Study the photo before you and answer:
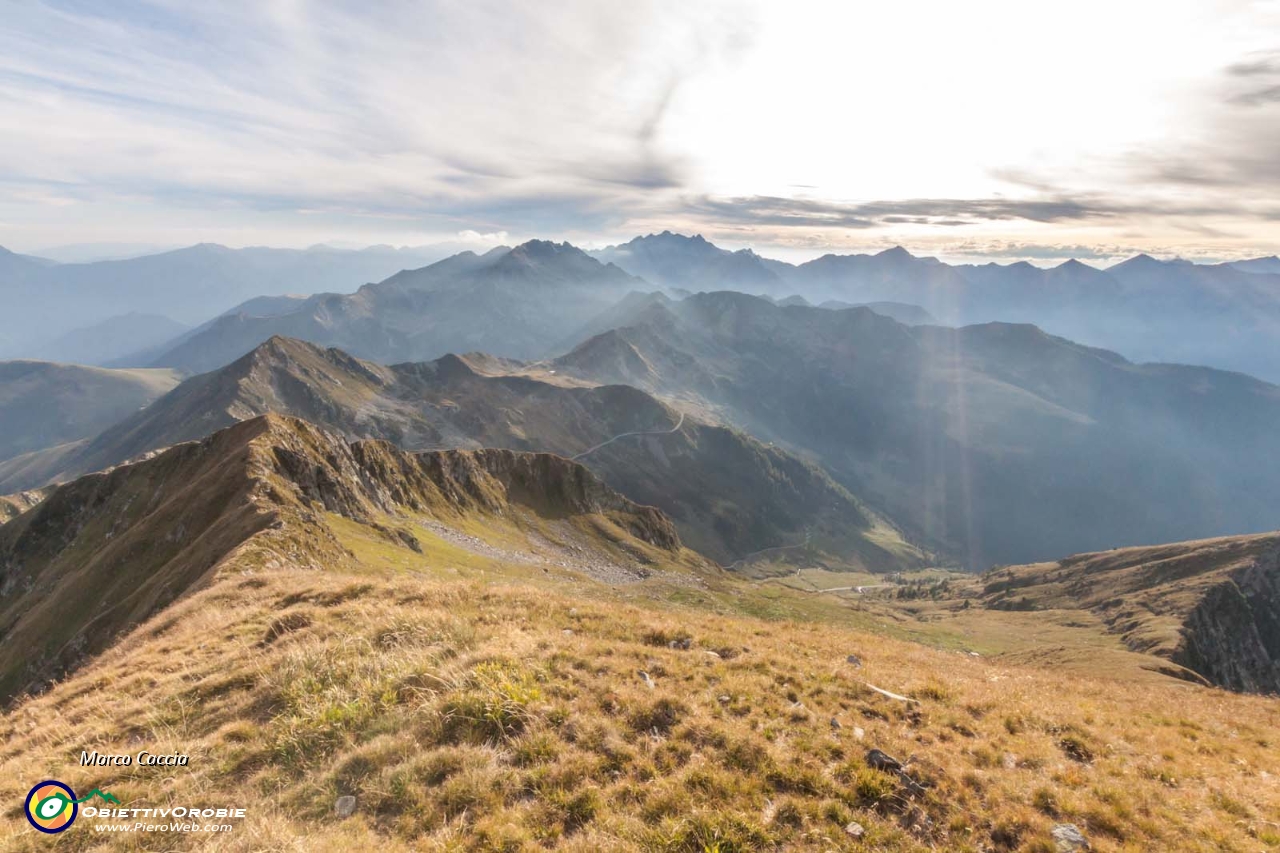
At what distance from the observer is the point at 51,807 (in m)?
9.57

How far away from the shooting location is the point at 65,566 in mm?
56344

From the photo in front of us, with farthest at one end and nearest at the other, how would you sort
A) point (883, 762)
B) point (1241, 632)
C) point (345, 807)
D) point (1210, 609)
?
1. point (1210, 609)
2. point (1241, 632)
3. point (883, 762)
4. point (345, 807)

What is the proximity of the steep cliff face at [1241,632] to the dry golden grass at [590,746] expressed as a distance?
6470 inches

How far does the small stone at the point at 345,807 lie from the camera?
9055 millimetres

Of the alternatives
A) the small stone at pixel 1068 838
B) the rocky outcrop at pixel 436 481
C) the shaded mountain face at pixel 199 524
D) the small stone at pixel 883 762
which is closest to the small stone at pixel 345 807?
the small stone at pixel 883 762

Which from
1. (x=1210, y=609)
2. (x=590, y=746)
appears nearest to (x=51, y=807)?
(x=590, y=746)

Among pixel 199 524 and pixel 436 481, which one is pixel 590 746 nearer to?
pixel 199 524

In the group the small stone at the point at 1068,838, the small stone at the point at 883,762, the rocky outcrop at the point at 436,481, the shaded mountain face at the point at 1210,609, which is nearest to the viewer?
the small stone at the point at 1068,838

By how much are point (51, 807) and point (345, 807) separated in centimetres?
538

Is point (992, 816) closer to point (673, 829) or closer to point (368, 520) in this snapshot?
point (673, 829)

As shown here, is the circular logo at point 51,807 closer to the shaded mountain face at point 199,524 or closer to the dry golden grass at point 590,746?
the dry golden grass at point 590,746

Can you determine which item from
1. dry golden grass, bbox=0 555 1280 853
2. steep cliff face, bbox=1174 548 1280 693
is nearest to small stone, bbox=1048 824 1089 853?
dry golden grass, bbox=0 555 1280 853

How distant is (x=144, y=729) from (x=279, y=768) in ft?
15.8

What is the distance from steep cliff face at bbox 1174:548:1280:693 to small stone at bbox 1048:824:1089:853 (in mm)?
168470
